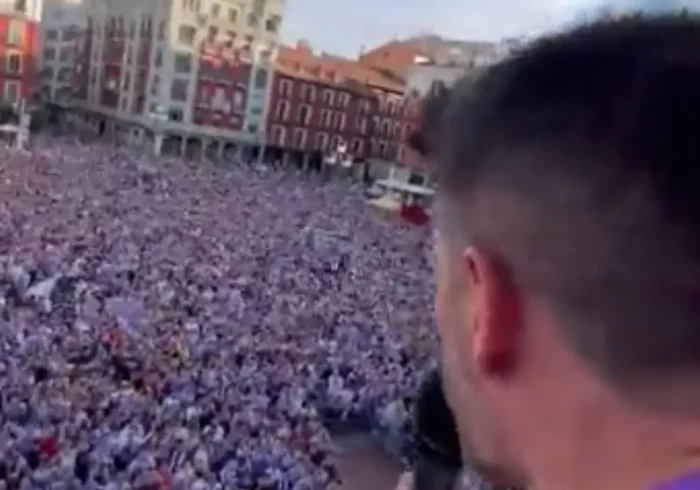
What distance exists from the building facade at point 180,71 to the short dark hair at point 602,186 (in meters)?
15.2

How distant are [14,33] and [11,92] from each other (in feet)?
2.72

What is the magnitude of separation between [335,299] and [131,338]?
A: 6.73 feet

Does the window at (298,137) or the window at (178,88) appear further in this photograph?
the window at (298,137)

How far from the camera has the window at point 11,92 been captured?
15992 mm

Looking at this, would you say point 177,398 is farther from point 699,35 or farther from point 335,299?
point 699,35

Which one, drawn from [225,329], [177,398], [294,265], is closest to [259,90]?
[294,265]

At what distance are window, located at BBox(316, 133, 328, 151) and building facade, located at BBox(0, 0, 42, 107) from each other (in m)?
3.91

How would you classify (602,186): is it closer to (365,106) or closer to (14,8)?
(365,106)

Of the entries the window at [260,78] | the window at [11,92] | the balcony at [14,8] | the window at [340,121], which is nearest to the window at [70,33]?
the balcony at [14,8]

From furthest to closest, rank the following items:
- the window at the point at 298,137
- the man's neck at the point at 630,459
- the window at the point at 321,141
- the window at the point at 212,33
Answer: the window at the point at 321,141, the window at the point at 298,137, the window at the point at 212,33, the man's neck at the point at 630,459

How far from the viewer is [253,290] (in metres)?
5.41

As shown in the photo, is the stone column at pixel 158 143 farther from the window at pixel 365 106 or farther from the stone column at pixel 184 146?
the window at pixel 365 106

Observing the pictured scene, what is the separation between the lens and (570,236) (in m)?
→ 0.25

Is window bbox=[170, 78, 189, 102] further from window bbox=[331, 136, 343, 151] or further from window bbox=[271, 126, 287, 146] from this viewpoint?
window bbox=[331, 136, 343, 151]
